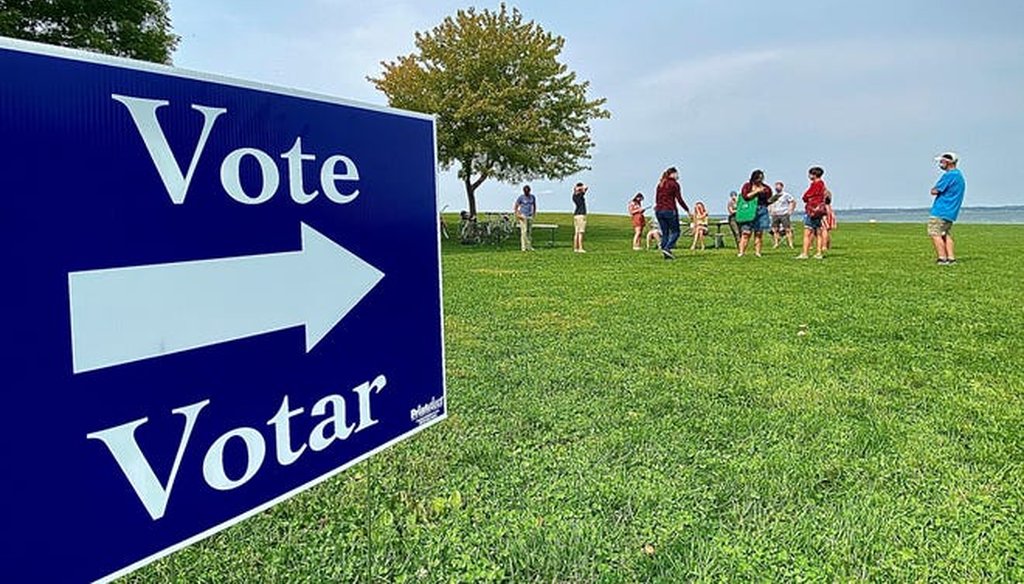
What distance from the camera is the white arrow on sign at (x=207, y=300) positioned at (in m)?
1.03

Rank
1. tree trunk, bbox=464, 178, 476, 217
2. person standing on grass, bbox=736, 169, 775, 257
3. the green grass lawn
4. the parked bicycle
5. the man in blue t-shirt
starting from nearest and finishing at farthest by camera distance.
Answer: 1. the green grass lawn
2. the man in blue t-shirt
3. person standing on grass, bbox=736, 169, 775, 257
4. the parked bicycle
5. tree trunk, bbox=464, 178, 476, 217

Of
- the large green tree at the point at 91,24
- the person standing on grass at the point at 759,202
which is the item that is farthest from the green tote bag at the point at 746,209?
the large green tree at the point at 91,24

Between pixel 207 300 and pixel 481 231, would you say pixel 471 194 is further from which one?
pixel 207 300

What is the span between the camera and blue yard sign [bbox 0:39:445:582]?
3.12 ft

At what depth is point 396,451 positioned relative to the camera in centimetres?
299

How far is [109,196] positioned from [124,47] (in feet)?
67.1

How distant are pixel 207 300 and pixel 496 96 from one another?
24081mm

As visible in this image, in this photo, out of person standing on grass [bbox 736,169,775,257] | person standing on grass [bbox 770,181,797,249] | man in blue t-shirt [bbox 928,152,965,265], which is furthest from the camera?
person standing on grass [bbox 770,181,797,249]

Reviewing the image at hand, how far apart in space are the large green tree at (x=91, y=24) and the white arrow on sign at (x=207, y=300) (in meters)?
18.1

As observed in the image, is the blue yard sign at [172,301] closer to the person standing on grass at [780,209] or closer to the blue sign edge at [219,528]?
the blue sign edge at [219,528]

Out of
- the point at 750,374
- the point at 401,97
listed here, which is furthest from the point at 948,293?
the point at 401,97

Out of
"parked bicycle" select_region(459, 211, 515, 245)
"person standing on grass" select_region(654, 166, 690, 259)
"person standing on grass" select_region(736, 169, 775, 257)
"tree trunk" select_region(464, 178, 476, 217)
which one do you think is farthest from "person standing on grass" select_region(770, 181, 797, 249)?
"tree trunk" select_region(464, 178, 476, 217)

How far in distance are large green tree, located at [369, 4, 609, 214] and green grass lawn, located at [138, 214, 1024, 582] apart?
1988cm

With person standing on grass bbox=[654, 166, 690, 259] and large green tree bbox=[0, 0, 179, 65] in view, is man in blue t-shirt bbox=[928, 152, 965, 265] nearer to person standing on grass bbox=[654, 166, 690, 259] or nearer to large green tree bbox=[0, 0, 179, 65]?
person standing on grass bbox=[654, 166, 690, 259]
